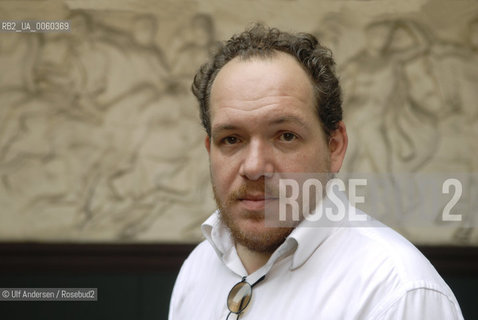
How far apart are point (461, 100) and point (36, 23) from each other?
236cm

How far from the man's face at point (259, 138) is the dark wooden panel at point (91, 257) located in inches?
54.5

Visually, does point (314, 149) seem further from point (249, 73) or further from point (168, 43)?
point (168, 43)

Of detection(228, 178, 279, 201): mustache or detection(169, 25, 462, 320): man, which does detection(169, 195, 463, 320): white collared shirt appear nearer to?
detection(169, 25, 462, 320): man

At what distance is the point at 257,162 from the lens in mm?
1398

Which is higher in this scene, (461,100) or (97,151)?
(461,100)

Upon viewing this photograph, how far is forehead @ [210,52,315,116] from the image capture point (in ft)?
4.73

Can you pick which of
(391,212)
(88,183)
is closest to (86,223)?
(88,183)

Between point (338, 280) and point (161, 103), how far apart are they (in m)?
1.82

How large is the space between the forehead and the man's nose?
108 mm

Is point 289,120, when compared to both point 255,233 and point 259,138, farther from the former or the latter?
point 255,233

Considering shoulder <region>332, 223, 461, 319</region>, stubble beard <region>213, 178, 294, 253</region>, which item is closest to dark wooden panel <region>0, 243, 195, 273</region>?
stubble beard <region>213, 178, 294, 253</region>

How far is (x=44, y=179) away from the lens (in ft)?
9.53

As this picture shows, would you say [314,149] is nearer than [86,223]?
Yes

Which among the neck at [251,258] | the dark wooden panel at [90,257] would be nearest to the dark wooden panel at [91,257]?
the dark wooden panel at [90,257]
